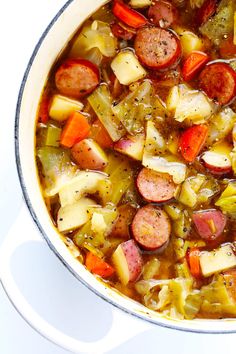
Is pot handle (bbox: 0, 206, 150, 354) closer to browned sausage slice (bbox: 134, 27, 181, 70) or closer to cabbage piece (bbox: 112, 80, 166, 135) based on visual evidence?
cabbage piece (bbox: 112, 80, 166, 135)

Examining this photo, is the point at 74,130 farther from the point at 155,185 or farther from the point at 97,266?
the point at 97,266

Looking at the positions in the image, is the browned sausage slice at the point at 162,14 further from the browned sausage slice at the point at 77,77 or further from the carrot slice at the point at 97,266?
the carrot slice at the point at 97,266

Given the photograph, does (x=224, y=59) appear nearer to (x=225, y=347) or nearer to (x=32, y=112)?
(x=32, y=112)

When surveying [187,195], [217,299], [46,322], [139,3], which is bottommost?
[46,322]

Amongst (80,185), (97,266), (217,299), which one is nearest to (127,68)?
(80,185)

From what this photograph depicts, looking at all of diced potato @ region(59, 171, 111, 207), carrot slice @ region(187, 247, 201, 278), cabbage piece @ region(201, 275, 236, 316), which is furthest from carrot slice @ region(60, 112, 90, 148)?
cabbage piece @ region(201, 275, 236, 316)

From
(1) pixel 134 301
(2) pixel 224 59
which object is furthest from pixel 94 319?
(2) pixel 224 59

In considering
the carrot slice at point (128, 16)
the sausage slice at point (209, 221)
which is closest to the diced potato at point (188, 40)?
the carrot slice at point (128, 16)
